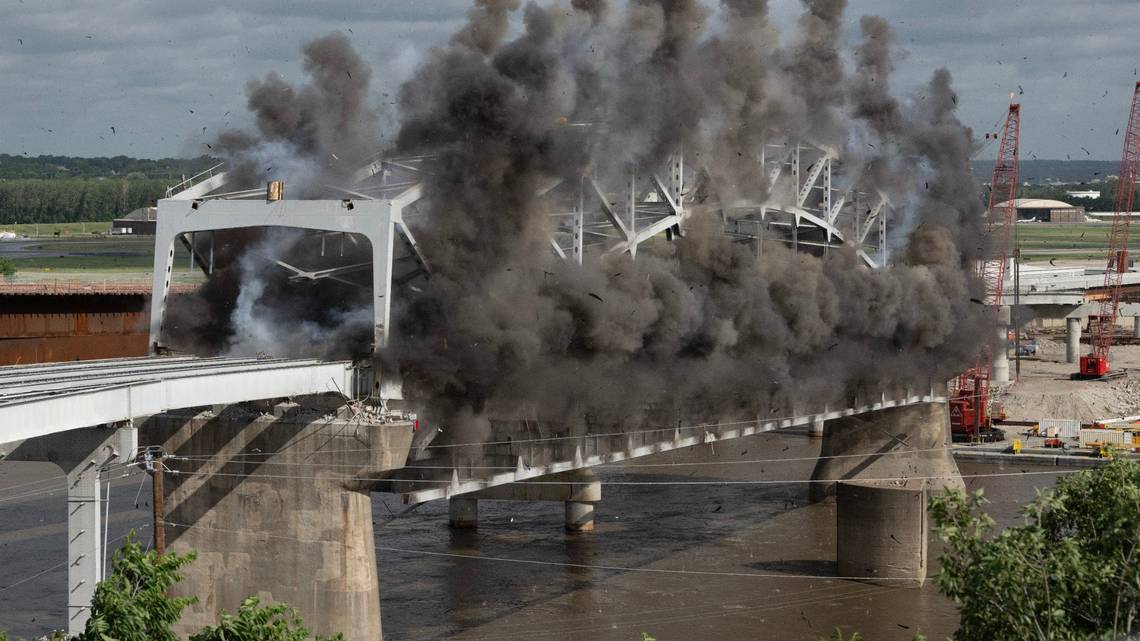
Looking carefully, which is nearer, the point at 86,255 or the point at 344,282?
the point at 344,282

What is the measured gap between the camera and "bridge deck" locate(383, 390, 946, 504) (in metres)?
49.8

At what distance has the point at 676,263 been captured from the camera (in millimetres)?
68000

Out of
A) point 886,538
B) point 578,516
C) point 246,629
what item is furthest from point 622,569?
point 246,629

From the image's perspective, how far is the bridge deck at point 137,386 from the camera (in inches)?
1261

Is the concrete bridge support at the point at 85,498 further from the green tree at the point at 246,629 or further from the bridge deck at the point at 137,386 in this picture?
the green tree at the point at 246,629

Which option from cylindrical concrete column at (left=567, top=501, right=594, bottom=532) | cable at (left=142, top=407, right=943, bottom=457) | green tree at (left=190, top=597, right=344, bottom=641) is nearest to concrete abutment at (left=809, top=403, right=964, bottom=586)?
cylindrical concrete column at (left=567, top=501, right=594, bottom=532)

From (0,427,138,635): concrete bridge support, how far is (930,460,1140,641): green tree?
51.6 feet

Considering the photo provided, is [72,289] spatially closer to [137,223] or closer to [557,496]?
[557,496]

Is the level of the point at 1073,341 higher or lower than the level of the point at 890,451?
higher

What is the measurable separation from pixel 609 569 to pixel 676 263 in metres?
13.1

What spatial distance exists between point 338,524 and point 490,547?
25.8 metres

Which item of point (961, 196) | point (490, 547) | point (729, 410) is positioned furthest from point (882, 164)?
point (490, 547)

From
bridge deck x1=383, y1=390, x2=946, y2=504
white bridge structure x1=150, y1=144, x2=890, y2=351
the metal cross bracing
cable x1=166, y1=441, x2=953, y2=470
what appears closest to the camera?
cable x1=166, y1=441, x2=953, y2=470

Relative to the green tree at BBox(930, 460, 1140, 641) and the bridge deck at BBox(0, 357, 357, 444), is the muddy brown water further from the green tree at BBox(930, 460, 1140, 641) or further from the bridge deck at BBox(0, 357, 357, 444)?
the green tree at BBox(930, 460, 1140, 641)
